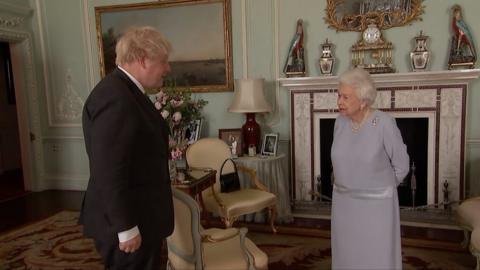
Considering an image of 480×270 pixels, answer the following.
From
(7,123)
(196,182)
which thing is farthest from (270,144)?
(7,123)

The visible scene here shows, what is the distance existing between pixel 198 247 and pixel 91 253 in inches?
74.9

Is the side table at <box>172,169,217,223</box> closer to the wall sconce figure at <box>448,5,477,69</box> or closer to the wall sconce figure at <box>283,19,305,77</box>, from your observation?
the wall sconce figure at <box>283,19,305,77</box>

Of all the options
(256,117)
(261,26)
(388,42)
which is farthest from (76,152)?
(388,42)

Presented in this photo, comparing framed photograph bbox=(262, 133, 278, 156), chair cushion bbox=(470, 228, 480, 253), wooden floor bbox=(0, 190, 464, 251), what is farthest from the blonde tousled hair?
framed photograph bbox=(262, 133, 278, 156)

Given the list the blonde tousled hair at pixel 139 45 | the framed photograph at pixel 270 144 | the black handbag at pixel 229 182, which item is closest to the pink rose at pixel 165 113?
the black handbag at pixel 229 182

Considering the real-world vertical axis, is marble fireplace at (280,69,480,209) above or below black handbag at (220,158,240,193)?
above

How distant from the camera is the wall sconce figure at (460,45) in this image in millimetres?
3604

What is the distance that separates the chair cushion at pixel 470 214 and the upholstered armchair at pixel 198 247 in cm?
159

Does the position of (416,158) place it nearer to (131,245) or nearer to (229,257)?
(229,257)

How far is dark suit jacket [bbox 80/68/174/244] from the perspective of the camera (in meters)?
1.40

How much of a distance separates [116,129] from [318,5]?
336cm

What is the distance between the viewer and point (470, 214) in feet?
8.96

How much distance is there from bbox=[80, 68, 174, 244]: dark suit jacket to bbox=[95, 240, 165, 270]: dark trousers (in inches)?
1.3

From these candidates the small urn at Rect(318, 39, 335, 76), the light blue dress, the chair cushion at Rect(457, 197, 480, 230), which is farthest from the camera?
the small urn at Rect(318, 39, 335, 76)
